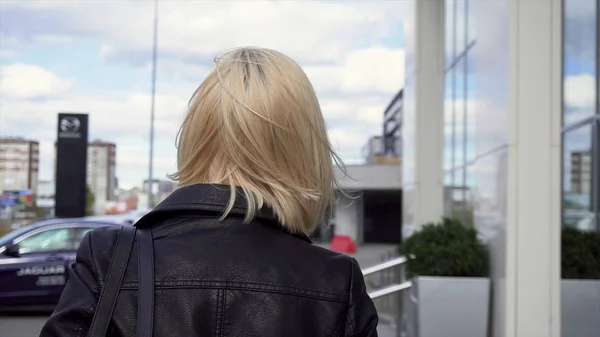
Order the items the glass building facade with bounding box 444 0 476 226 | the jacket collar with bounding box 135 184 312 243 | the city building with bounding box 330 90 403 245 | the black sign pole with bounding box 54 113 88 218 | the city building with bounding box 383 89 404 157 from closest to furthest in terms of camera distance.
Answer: the jacket collar with bounding box 135 184 312 243
the glass building facade with bounding box 444 0 476 226
the black sign pole with bounding box 54 113 88 218
the city building with bounding box 330 90 403 245
the city building with bounding box 383 89 404 157

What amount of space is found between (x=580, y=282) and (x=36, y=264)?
8.19 metres

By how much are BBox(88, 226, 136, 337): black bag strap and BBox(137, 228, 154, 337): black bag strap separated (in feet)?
0.08

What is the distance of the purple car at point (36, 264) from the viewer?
11516mm

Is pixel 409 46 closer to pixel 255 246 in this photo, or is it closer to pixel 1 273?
pixel 1 273

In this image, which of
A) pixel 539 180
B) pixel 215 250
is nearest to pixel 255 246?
pixel 215 250

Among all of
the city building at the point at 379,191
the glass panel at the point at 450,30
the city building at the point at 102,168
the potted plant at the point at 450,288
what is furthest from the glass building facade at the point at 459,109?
the city building at the point at 379,191

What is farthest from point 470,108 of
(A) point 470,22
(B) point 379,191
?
(B) point 379,191

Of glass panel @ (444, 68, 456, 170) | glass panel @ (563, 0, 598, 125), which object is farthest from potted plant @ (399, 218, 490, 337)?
glass panel @ (444, 68, 456, 170)

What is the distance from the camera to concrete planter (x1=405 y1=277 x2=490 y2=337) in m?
7.77

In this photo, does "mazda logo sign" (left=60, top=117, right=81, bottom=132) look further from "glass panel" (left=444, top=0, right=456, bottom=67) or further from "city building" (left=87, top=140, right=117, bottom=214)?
"glass panel" (left=444, top=0, right=456, bottom=67)

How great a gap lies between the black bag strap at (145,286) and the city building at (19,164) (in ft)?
53.3

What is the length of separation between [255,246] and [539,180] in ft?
19.8

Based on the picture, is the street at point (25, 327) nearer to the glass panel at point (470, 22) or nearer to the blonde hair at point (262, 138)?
the glass panel at point (470, 22)

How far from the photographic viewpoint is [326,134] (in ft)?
5.30
